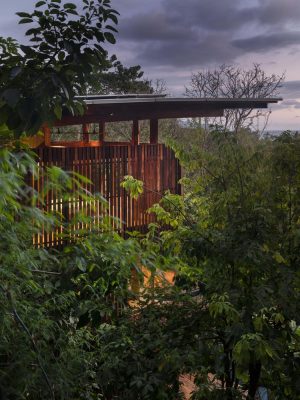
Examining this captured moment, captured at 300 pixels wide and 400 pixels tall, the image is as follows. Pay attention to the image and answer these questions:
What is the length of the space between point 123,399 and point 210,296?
3.28 feet

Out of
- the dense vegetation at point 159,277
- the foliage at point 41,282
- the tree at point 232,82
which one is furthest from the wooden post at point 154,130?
the tree at point 232,82

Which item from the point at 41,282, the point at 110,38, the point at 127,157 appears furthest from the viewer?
the point at 127,157

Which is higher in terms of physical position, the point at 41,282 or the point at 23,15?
the point at 23,15

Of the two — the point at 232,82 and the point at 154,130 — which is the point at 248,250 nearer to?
the point at 154,130

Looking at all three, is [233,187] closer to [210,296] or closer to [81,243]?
[210,296]

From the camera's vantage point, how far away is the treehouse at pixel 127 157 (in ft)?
23.3

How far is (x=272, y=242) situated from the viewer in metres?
3.80

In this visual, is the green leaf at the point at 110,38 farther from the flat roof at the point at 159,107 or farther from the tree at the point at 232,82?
the tree at the point at 232,82

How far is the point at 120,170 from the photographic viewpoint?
8094 millimetres

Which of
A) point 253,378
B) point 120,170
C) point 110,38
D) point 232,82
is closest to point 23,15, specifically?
point 110,38

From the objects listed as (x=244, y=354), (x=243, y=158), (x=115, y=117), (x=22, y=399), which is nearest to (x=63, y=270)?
(x=22, y=399)

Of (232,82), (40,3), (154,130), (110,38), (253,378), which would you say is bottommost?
(253,378)

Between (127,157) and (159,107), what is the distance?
2250 millimetres

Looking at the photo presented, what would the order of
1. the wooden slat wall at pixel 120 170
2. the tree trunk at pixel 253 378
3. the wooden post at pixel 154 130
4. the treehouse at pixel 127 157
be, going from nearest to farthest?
the tree trunk at pixel 253 378, the wooden slat wall at pixel 120 170, the treehouse at pixel 127 157, the wooden post at pixel 154 130
